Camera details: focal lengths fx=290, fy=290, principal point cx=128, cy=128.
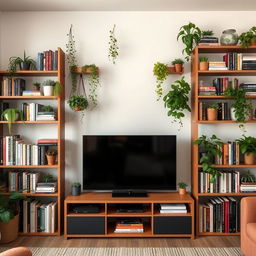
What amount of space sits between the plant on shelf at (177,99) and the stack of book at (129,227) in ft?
4.44

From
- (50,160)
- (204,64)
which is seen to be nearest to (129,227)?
(50,160)

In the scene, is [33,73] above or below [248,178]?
above

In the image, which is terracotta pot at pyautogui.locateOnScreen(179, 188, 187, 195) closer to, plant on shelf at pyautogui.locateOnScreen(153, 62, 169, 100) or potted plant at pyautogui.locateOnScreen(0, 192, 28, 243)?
plant on shelf at pyautogui.locateOnScreen(153, 62, 169, 100)

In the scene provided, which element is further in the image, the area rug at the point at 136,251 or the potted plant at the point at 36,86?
the potted plant at the point at 36,86

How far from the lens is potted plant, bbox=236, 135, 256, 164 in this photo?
3.37m

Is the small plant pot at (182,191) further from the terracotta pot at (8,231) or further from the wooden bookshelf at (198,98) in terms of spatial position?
the terracotta pot at (8,231)

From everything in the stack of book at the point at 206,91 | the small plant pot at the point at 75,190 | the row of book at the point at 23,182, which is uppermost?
the stack of book at the point at 206,91

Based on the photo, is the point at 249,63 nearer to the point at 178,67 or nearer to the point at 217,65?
the point at 217,65

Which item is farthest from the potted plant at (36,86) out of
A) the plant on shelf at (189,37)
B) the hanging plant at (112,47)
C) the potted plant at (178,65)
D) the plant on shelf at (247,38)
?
the plant on shelf at (247,38)

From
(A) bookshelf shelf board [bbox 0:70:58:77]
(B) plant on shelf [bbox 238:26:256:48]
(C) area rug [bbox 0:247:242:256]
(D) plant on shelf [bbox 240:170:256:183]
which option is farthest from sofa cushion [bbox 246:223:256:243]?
(A) bookshelf shelf board [bbox 0:70:58:77]

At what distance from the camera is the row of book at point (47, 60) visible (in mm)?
3531

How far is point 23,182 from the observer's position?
353 centimetres

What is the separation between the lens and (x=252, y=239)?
2.56m

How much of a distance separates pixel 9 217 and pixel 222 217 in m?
2.41
